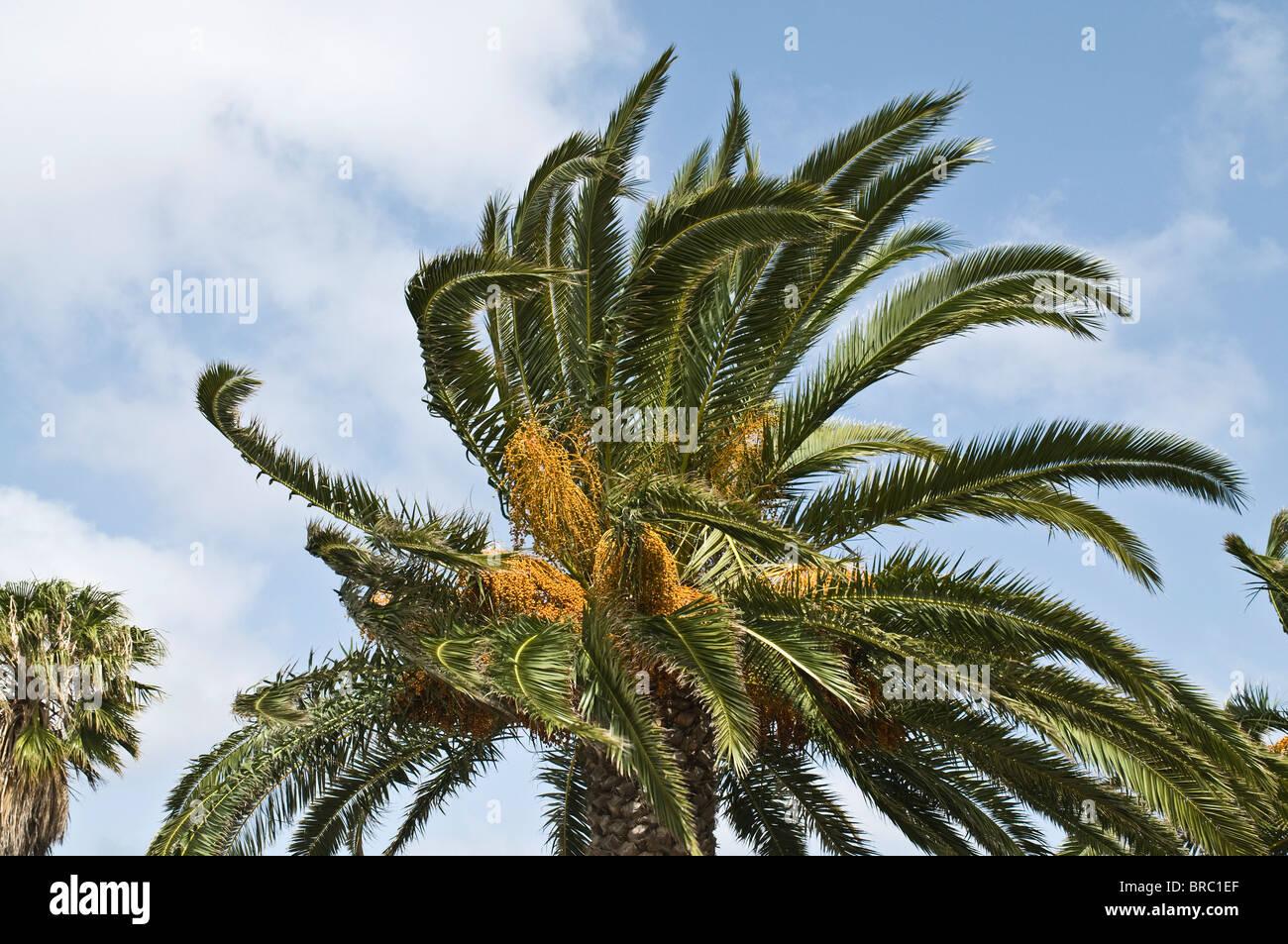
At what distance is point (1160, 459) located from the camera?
851 centimetres

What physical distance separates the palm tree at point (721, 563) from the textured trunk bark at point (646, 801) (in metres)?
0.02

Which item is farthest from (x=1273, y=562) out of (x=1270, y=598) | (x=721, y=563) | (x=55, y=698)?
(x=55, y=698)

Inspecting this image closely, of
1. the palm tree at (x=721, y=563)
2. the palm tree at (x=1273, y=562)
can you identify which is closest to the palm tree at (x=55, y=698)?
the palm tree at (x=721, y=563)

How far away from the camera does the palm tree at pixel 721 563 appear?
8.09 m

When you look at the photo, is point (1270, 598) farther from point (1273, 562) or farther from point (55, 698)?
point (55, 698)

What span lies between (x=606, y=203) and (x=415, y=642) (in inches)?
149

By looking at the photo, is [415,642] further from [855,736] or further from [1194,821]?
[1194,821]

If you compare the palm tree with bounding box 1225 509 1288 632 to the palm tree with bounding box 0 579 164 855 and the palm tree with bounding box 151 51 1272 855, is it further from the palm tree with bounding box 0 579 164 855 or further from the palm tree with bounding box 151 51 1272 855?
Result: the palm tree with bounding box 0 579 164 855

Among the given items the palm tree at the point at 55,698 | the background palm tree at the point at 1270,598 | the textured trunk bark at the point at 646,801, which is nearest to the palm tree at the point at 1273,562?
the background palm tree at the point at 1270,598

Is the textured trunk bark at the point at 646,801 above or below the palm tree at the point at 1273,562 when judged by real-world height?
below

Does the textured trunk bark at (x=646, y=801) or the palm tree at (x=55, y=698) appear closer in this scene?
the textured trunk bark at (x=646, y=801)

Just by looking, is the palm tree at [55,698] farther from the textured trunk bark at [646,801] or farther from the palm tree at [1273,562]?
the palm tree at [1273,562]

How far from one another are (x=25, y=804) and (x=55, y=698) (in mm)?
1243
